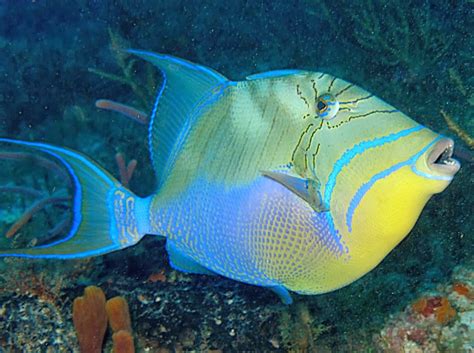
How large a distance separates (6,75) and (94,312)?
7.98 m

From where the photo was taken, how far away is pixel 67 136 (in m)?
6.77

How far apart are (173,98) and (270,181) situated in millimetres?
477

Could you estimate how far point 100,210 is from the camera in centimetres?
155

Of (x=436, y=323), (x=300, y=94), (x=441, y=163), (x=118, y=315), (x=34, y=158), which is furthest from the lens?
(x=34, y=158)

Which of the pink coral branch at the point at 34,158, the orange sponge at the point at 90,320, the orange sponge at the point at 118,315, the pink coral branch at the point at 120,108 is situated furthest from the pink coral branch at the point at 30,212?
the orange sponge at the point at 118,315

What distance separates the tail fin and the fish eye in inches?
27.1

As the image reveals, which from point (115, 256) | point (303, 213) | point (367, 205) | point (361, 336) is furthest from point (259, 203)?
point (115, 256)

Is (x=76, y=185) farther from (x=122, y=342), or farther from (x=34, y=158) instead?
(x=34, y=158)

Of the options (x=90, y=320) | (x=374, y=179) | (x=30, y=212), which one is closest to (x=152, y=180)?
(x=30, y=212)

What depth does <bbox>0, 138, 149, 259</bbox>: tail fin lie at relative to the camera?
1.52 meters

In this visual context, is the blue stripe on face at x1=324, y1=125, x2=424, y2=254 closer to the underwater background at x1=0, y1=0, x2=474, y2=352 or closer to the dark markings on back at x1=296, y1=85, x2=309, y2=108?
the dark markings on back at x1=296, y1=85, x2=309, y2=108

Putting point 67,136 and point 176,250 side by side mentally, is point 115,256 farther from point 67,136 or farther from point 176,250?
point 67,136

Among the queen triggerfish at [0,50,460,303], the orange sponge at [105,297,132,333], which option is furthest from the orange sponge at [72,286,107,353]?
the queen triggerfish at [0,50,460,303]

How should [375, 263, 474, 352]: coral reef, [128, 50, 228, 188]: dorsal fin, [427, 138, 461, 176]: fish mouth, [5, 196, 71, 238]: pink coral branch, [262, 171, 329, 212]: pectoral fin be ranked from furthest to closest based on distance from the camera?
[5, 196, 71, 238]: pink coral branch → [375, 263, 474, 352]: coral reef → [128, 50, 228, 188]: dorsal fin → [262, 171, 329, 212]: pectoral fin → [427, 138, 461, 176]: fish mouth
